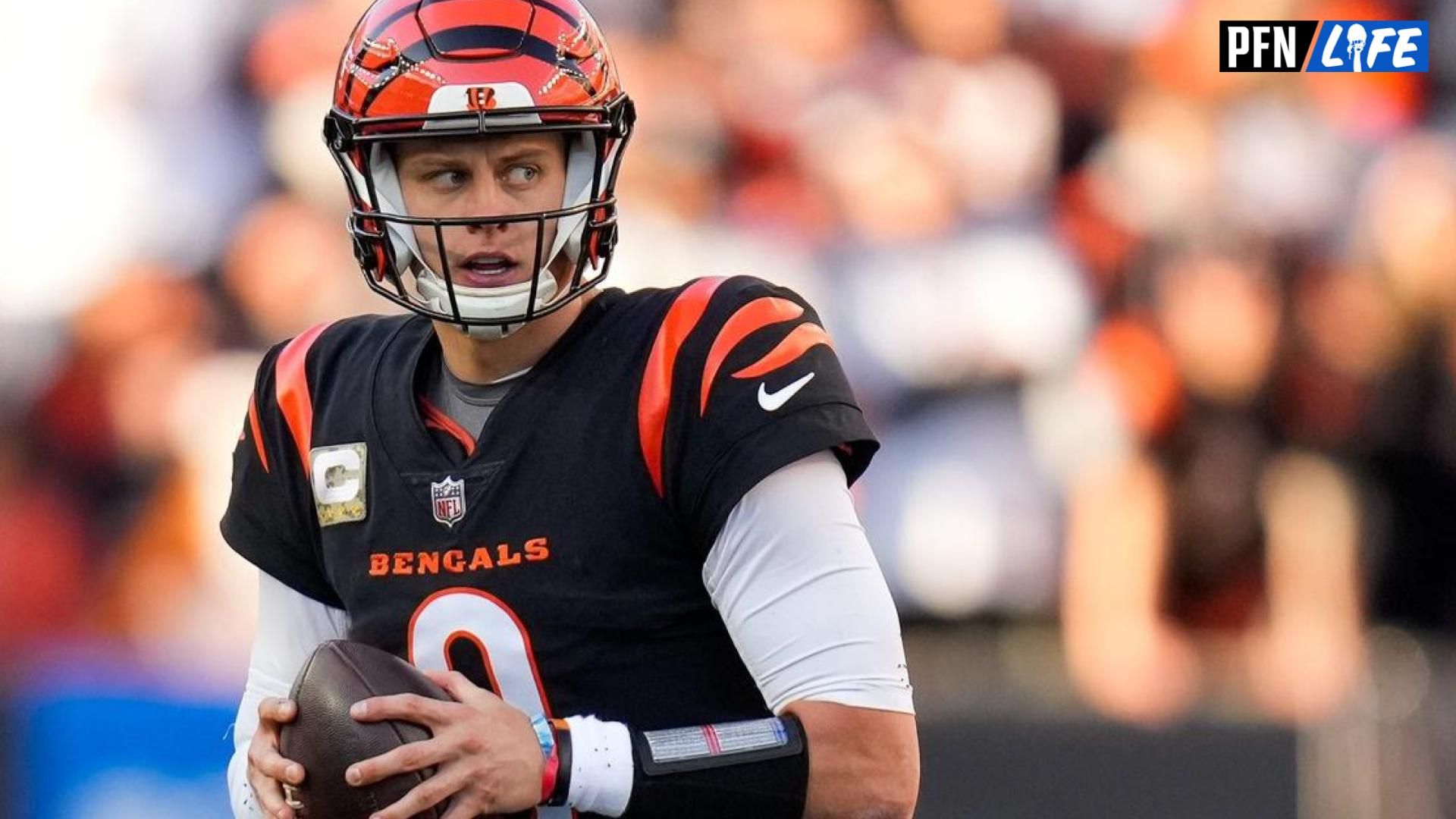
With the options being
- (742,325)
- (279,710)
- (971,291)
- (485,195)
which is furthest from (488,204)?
(971,291)

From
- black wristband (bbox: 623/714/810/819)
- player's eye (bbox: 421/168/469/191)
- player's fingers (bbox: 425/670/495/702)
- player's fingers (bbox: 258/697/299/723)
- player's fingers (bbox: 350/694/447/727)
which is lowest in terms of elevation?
black wristband (bbox: 623/714/810/819)

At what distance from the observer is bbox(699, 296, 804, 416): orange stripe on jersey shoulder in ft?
6.38

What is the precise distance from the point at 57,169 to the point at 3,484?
2.53 feet

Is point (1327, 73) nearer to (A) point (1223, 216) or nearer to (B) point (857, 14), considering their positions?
(A) point (1223, 216)

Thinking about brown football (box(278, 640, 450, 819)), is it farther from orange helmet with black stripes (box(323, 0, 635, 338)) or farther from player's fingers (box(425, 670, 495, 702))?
orange helmet with black stripes (box(323, 0, 635, 338))

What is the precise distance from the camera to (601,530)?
1937 millimetres

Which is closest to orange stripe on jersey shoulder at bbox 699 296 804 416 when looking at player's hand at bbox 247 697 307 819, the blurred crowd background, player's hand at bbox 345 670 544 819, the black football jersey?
the black football jersey

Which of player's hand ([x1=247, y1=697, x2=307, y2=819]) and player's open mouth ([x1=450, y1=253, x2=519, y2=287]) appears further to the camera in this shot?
player's open mouth ([x1=450, y1=253, x2=519, y2=287])

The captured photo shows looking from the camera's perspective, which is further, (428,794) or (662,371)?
(662,371)

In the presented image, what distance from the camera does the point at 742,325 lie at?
1.99 m

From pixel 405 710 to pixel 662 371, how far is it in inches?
16.3

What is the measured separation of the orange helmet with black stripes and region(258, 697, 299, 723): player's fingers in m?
0.40

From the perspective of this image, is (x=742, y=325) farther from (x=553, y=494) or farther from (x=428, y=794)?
(x=428, y=794)

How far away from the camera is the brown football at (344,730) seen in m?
1.77
